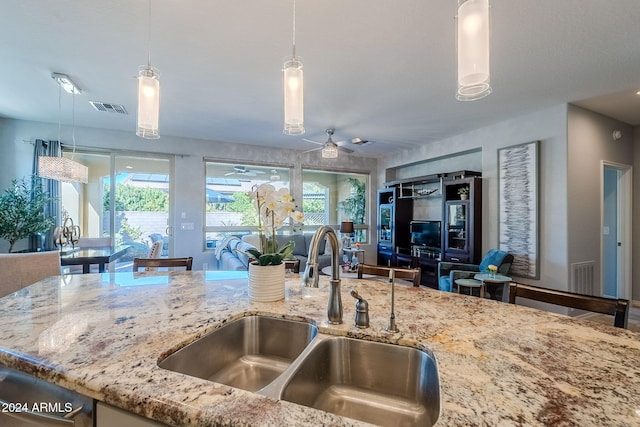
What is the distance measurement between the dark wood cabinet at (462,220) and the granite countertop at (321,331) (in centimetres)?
318

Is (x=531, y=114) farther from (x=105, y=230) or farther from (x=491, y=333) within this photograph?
(x=105, y=230)

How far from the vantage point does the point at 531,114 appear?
3789 mm

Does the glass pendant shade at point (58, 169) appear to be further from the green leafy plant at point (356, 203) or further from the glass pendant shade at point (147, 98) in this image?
the green leafy plant at point (356, 203)

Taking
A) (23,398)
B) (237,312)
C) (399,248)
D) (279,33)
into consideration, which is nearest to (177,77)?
(279,33)

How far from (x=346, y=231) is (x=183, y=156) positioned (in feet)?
11.4

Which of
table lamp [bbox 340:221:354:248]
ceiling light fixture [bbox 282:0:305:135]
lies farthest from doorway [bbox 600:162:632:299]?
ceiling light fixture [bbox 282:0:305:135]

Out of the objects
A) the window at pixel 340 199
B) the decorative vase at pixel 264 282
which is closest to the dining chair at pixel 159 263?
the decorative vase at pixel 264 282

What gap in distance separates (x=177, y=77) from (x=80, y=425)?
9.75 feet

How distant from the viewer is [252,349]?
122 centimetres

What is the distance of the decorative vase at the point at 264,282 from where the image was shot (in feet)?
4.50

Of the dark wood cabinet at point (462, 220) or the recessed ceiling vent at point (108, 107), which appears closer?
the recessed ceiling vent at point (108, 107)

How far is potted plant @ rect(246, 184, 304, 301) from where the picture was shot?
1270 millimetres

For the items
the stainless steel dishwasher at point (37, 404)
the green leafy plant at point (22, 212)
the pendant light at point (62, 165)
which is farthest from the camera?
the green leafy plant at point (22, 212)

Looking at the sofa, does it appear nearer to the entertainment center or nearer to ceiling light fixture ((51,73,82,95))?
the entertainment center
